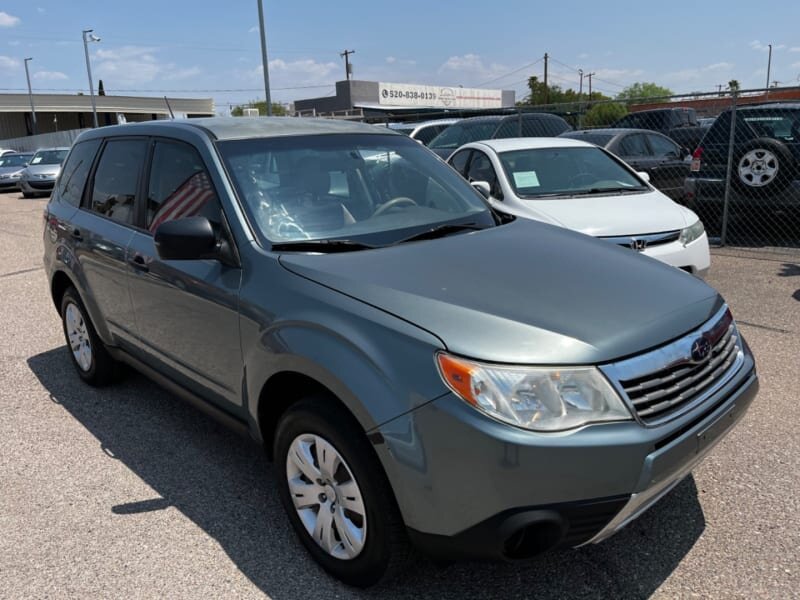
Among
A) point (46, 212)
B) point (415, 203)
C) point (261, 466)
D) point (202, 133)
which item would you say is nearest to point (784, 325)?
point (415, 203)

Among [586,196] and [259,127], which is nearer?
[259,127]

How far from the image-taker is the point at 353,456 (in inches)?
95.0

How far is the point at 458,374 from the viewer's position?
7.15 ft

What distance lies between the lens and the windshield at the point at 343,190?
3125 mm

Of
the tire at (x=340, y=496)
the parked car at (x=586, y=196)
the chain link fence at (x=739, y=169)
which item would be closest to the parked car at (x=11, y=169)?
the chain link fence at (x=739, y=169)

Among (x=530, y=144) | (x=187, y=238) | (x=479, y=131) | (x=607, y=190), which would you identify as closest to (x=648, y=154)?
(x=479, y=131)

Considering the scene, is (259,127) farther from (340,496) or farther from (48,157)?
(48,157)

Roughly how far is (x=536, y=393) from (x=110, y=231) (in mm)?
2999

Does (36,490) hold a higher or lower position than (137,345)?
lower

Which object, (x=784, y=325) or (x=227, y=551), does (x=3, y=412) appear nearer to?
(x=227, y=551)

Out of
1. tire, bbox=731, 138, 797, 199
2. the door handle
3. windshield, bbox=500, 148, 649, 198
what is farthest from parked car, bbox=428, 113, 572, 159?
the door handle

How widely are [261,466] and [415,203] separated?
5.37 feet

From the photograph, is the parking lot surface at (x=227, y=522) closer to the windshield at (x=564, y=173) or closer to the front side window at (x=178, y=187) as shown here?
the front side window at (x=178, y=187)

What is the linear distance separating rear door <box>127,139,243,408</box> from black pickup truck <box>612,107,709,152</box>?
13309mm
